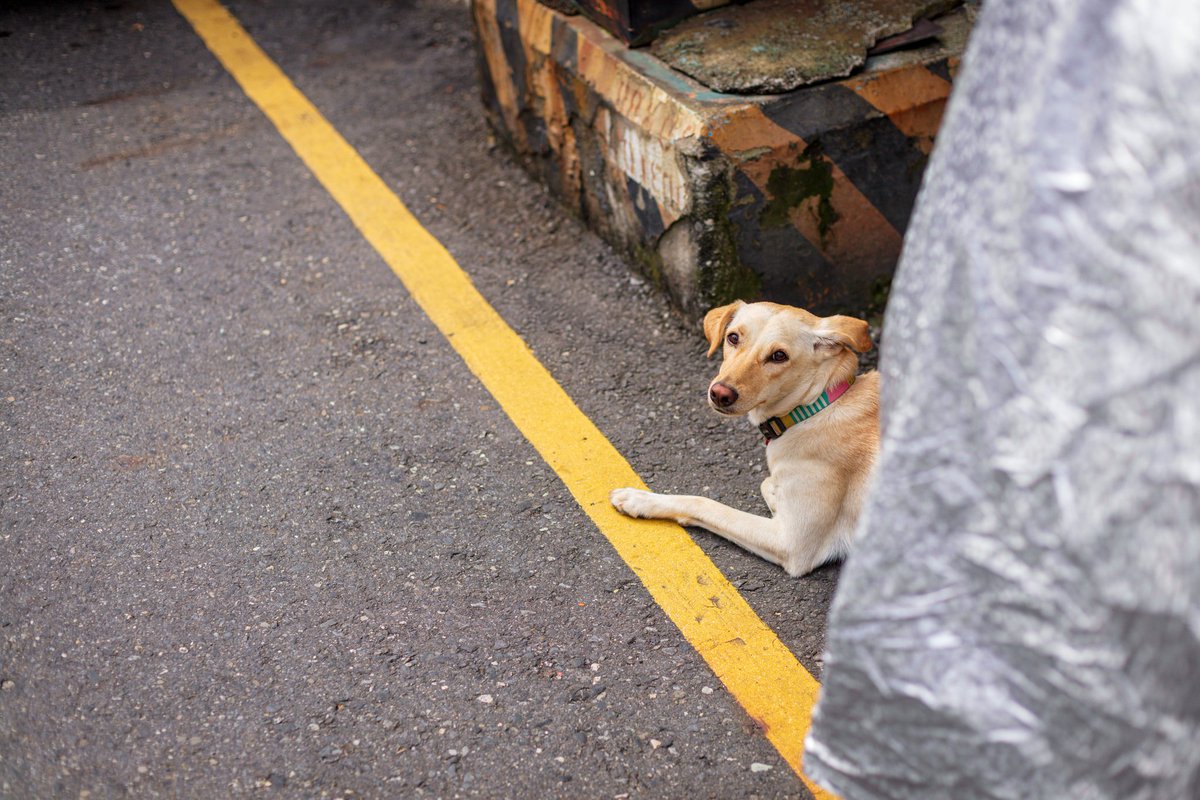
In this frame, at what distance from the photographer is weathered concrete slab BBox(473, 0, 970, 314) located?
10.8 feet

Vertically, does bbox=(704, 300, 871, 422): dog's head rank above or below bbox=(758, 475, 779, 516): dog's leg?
above

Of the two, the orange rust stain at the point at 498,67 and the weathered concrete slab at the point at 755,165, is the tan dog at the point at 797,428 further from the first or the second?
the orange rust stain at the point at 498,67

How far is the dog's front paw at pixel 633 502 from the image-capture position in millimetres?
2934

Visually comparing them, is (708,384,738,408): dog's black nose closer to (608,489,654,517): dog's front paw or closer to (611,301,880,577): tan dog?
(611,301,880,577): tan dog

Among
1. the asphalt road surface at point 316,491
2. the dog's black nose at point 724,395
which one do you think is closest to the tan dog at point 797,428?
the dog's black nose at point 724,395

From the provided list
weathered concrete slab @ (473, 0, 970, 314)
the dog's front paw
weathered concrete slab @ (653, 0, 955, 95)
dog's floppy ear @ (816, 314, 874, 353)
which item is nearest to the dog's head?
dog's floppy ear @ (816, 314, 874, 353)

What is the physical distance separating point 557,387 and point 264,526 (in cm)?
102

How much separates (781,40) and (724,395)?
4.56 feet

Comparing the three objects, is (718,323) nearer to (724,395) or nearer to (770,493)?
(724,395)

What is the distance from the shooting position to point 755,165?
329cm

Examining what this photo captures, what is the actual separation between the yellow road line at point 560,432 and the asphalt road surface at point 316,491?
0.05 meters

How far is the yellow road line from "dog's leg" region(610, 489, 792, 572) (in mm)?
42

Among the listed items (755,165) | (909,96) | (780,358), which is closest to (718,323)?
(780,358)

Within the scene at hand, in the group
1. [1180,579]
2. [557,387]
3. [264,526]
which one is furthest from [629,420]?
[1180,579]
